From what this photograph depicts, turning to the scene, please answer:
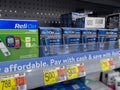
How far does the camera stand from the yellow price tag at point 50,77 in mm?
692

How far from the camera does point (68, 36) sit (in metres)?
0.90

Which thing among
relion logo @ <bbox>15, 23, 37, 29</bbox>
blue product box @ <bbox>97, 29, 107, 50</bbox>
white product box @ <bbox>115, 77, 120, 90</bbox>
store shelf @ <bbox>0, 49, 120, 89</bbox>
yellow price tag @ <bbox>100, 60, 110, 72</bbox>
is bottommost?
white product box @ <bbox>115, 77, 120, 90</bbox>

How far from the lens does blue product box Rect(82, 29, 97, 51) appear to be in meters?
0.96

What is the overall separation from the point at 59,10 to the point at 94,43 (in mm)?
545

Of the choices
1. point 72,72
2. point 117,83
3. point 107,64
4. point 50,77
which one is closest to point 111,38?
point 107,64

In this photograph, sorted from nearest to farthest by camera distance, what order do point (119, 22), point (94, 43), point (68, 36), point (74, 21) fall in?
point (68, 36), point (94, 43), point (74, 21), point (119, 22)

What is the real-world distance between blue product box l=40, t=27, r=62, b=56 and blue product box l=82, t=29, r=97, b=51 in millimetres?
151

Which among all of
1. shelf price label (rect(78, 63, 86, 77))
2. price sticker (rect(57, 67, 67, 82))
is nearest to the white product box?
shelf price label (rect(78, 63, 86, 77))

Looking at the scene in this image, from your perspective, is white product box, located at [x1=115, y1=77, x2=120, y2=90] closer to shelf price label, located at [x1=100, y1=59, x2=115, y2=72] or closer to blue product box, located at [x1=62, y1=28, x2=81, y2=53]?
shelf price label, located at [x1=100, y1=59, x2=115, y2=72]

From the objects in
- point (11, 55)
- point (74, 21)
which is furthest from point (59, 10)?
point (11, 55)

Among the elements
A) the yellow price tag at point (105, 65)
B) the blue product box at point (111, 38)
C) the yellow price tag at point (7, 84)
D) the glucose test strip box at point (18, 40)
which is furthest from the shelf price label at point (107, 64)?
the yellow price tag at point (7, 84)

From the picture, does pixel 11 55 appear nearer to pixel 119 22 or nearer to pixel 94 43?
pixel 94 43

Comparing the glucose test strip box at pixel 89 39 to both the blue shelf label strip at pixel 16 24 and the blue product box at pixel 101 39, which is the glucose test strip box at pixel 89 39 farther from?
the blue shelf label strip at pixel 16 24

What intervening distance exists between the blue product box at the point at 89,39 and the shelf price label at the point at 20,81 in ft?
1.38
